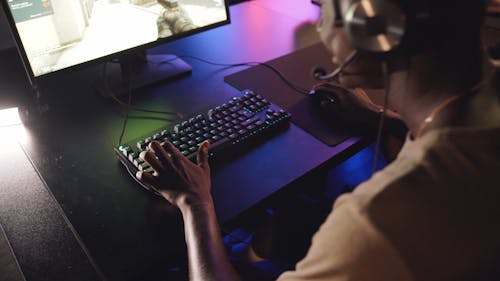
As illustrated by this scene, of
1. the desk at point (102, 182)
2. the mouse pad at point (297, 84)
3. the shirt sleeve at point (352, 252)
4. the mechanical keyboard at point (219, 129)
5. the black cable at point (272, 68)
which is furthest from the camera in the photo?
the black cable at point (272, 68)

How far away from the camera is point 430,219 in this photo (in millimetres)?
542

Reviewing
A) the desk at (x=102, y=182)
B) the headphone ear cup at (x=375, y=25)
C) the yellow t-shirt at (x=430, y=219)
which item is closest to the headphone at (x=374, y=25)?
the headphone ear cup at (x=375, y=25)

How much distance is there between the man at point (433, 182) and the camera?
1.78ft

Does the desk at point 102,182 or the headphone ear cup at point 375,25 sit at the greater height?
the headphone ear cup at point 375,25

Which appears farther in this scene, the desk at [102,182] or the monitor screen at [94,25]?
the monitor screen at [94,25]

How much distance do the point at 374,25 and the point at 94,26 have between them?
74cm

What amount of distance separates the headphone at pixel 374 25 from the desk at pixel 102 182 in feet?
1.11

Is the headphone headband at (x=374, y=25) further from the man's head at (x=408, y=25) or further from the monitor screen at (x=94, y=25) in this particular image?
the monitor screen at (x=94, y=25)

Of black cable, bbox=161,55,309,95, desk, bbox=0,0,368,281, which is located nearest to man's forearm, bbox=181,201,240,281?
desk, bbox=0,0,368,281

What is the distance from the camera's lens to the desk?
0.79 metres

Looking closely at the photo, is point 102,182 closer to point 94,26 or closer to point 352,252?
point 94,26

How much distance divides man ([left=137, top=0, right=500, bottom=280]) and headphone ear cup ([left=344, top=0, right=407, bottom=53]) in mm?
13

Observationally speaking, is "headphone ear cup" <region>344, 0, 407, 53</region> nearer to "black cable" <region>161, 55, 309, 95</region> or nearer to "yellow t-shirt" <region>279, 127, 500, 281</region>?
"yellow t-shirt" <region>279, 127, 500, 281</region>

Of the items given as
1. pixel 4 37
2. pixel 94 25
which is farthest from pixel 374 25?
pixel 4 37
